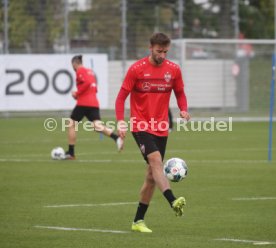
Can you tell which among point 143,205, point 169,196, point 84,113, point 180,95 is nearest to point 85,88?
point 84,113

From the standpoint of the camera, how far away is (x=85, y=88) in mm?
22688

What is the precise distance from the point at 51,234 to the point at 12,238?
0.52 meters

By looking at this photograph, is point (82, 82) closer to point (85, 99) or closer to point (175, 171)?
point (85, 99)

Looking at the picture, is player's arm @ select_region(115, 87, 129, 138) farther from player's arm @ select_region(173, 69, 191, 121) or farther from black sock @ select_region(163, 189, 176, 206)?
black sock @ select_region(163, 189, 176, 206)

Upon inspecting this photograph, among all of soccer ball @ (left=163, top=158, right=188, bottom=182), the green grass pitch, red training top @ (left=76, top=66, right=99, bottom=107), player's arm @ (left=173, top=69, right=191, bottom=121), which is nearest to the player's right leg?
the green grass pitch

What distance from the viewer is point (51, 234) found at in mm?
11109

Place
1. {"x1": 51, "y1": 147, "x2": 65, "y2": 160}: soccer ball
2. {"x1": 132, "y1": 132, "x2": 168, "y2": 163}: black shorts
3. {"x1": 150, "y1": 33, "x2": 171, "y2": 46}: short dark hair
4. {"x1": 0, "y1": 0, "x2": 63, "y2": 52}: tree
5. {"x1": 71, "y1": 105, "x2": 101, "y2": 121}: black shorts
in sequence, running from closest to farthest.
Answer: {"x1": 150, "y1": 33, "x2": 171, "y2": 46}: short dark hair < {"x1": 132, "y1": 132, "x2": 168, "y2": 163}: black shorts < {"x1": 51, "y1": 147, "x2": 65, "y2": 160}: soccer ball < {"x1": 71, "y1": 105, "x2": 101, "y2": 121}: black shorts < {"x1": 0, "y1": 0, "x2": 63, "y2": 52}: tree

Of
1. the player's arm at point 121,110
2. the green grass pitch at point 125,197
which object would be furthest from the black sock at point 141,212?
the player's arm at point 121,110

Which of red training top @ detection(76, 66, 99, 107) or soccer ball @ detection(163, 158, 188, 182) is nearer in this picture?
soccer ball @ detection(163, 158, 188, 182)

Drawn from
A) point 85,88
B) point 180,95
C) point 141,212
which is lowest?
point 141,212

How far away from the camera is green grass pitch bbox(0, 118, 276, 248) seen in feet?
35.7

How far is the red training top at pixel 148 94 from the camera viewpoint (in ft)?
38.1

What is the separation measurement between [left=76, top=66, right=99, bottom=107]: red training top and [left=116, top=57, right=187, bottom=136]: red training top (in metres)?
10.8

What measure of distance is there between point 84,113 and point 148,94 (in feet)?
36.5
